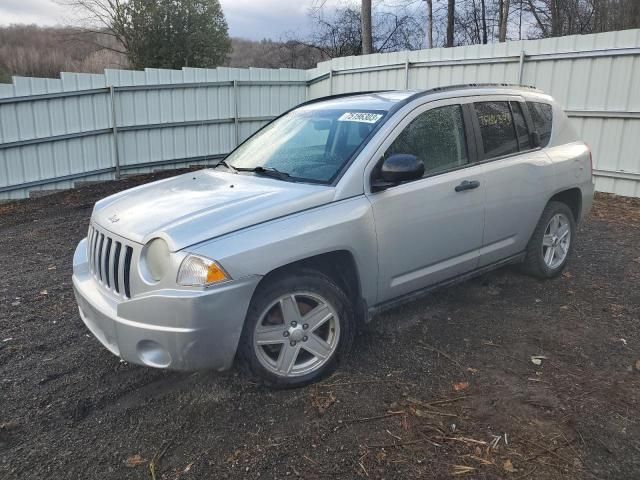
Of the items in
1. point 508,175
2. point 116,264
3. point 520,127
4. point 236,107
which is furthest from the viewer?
point 236,107

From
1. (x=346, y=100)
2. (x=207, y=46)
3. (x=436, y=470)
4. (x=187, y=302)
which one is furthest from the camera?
(x=207, y=46)

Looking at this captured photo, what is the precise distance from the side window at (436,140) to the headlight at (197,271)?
1.48 meters

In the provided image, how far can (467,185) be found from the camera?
4039 mm

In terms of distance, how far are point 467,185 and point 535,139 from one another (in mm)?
1210

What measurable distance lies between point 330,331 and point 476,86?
2.50m

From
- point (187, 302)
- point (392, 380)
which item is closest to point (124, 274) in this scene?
point (187, 302)

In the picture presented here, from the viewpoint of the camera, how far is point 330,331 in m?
3.43

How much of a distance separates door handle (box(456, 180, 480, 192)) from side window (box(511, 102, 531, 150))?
2.74ft

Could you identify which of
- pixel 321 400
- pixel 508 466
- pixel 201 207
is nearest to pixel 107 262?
pixel 201 207

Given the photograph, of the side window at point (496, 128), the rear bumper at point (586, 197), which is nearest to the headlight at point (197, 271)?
the side window at point (496, 128)

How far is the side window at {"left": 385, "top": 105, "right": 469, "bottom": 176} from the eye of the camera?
383 cm

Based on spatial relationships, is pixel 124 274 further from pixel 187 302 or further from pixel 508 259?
pixel 508 259

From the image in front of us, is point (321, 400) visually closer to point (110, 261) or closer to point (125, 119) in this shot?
point (110, 261)

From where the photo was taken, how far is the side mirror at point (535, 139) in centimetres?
477
